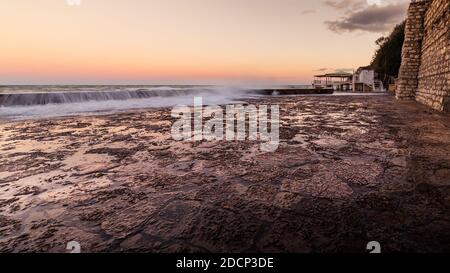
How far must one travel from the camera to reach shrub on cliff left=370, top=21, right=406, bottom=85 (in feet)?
111

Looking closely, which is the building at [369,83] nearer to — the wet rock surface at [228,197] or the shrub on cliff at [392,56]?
the shrub on cliff at [392,56]

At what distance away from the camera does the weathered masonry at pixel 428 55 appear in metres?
8.97

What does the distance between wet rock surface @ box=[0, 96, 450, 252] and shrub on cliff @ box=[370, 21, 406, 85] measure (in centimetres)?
3648

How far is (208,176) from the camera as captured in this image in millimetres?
3074

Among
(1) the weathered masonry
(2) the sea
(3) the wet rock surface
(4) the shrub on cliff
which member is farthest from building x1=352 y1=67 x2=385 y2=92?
(3) the wet rock surface

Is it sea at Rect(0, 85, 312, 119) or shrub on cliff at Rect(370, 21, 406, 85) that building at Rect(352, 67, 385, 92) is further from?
sea at Rect(0, 85, 312, 119)

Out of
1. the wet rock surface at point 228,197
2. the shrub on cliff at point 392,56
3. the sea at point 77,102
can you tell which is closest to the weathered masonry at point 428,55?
the wet rock surface at point 228,197

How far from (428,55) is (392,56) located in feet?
89.1

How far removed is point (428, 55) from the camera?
39.4 feet

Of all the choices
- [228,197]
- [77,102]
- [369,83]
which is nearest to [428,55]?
[228,197]

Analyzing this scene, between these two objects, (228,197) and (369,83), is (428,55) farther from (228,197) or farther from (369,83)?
(369,83)

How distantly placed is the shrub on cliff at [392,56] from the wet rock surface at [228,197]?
36.5 meters

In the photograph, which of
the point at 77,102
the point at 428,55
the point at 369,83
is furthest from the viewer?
the point at 369,83
